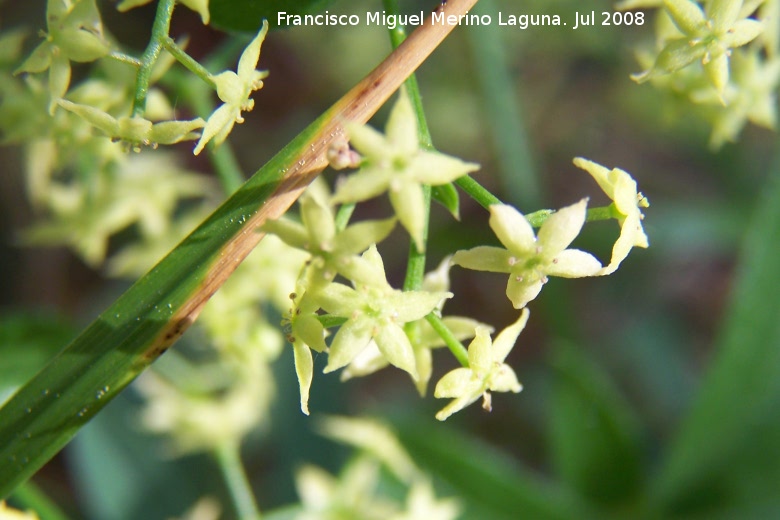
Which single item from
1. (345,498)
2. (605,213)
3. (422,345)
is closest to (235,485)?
(345,498)

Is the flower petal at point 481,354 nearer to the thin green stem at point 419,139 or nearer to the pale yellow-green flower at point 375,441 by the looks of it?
the thin green stem at point 419,139

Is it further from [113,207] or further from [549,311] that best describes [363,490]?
[549,311]

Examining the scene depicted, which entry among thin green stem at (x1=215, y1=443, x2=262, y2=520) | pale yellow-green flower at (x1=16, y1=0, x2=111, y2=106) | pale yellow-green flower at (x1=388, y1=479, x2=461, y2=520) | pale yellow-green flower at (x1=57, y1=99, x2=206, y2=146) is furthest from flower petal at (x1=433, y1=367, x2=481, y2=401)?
thin green stem at (x1=215, y1=443, x2=262, y2=520)

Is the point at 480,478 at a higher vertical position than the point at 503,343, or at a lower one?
higher

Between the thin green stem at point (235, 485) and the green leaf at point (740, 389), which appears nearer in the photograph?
the thin green stem at point (235, 485)

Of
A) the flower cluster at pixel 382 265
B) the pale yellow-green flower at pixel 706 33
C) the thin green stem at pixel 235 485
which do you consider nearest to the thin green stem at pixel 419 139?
the flower cluster at pixel 382 265

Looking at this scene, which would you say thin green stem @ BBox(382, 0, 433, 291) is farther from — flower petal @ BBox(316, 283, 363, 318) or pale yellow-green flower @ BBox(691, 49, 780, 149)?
pale yellow-green flower @ BBox(691, 49, 780, 149)

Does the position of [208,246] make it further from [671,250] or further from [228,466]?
[671,250]
